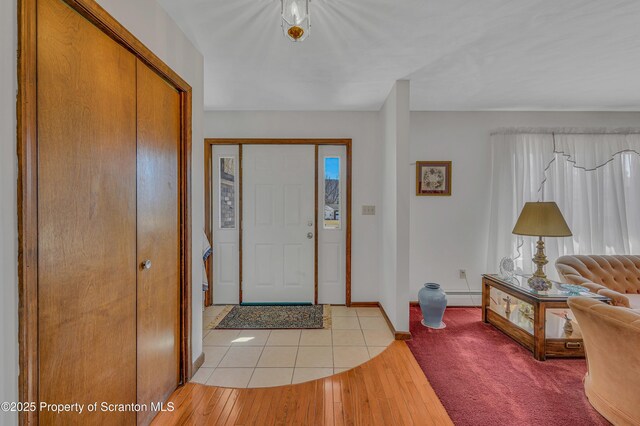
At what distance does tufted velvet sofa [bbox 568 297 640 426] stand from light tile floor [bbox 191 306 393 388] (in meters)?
1.39

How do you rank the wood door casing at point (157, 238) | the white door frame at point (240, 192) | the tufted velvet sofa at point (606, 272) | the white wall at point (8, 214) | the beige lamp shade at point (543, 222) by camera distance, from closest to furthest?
the white wall at point (8, 214), the wood door casing at point (157, 238), the beige lamp shade at point (543, 222), the tufted velvet sofa at point (606, 272), the white door frame at point (240, 192)

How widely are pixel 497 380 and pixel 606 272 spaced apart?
1.83 m

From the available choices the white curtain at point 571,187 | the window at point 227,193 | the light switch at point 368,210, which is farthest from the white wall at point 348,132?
the white curtain at point 571,187

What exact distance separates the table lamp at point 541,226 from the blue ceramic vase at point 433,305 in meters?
0.76

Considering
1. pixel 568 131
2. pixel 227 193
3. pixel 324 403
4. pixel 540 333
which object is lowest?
pixel 324 403

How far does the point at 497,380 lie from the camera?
2055 mm

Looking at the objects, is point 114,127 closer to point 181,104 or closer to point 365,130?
point 181,104

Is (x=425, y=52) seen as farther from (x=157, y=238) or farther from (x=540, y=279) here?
(x=157, y=238)

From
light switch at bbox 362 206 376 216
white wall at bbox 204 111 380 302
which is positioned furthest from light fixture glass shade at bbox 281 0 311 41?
light switch at bbox 362 206 376 216

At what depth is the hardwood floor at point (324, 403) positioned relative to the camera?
5.52ft

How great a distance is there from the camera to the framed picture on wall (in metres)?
3.54

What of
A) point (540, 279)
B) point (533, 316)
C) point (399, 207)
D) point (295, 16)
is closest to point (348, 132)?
point (399, 207)

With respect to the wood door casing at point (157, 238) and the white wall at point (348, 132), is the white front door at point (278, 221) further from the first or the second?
the wood door casing at point (157, 238)

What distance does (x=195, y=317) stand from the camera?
7.01 feet
